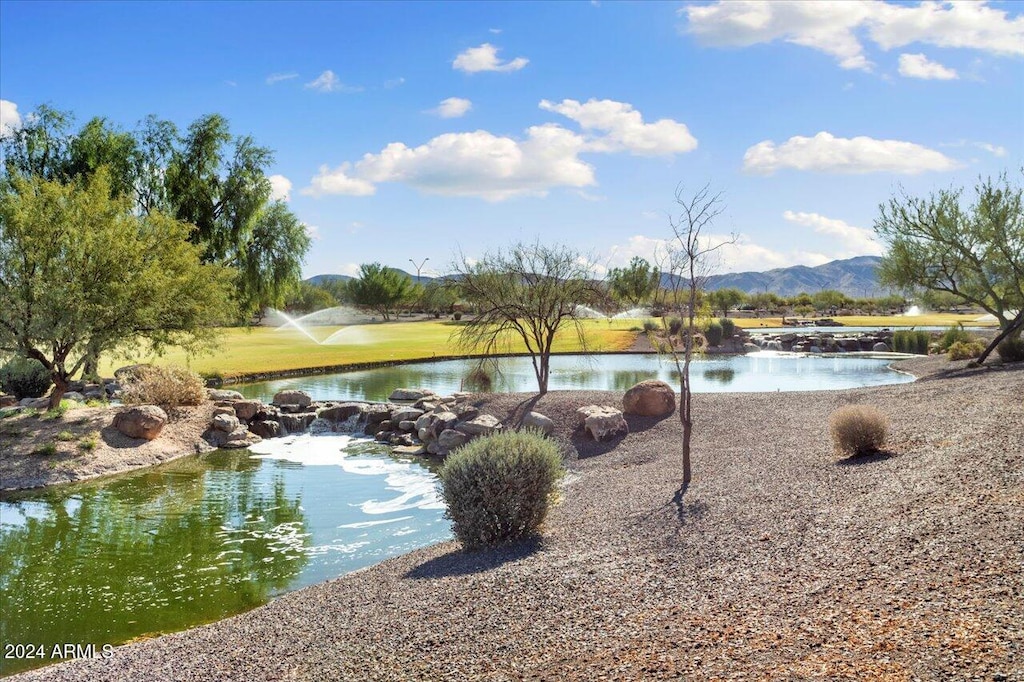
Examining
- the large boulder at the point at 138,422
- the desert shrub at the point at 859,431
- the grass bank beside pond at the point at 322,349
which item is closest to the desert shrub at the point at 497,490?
the desert shrub at the point at 859,431

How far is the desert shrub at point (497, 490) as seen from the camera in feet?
35.7

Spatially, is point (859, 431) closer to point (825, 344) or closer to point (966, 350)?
point (966, 350)

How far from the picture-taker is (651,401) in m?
21.2

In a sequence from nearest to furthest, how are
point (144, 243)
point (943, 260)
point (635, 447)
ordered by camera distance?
point (635, 447)
point (144, 243)
point (943, 260)

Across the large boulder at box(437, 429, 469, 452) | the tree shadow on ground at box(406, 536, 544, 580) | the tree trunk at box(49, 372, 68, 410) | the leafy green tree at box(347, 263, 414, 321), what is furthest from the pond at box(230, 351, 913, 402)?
→ the leafy green tree at box(347, 263, 414, 321)

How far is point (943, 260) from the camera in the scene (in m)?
32.9

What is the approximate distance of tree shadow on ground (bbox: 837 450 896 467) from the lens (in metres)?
13.0

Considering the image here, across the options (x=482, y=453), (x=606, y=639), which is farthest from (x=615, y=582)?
(x=482, y=453)

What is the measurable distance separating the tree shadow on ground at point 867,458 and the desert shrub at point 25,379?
1010 inches

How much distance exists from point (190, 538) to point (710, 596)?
10.4m

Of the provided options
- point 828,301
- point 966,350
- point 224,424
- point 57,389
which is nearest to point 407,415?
point 224,424

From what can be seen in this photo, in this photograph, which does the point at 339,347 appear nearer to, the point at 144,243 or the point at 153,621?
the point at 144,243

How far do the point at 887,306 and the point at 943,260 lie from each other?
356ft

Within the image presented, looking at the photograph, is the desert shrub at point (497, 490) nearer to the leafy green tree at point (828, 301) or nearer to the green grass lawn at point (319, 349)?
the green grass lawn at point (319, 349)
